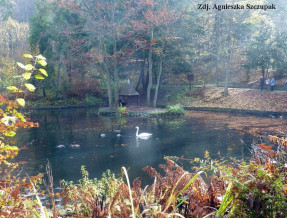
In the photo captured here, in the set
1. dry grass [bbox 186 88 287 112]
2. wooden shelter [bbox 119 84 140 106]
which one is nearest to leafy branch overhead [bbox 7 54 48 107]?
dry grass [bbox 186 88 287 112]

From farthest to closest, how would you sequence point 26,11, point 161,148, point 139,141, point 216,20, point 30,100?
point 26,11 < point 30,100 < point 216,20 < point 139,141 < point 161,148

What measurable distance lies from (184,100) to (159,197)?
2641 centimetres

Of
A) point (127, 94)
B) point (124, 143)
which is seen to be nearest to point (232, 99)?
point (127, 94)

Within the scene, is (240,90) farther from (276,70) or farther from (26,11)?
(26,11)

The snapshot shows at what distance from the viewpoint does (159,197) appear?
3.55 meters

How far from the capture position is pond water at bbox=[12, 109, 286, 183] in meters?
9.73

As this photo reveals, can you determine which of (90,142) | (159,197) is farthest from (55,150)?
(159,197)

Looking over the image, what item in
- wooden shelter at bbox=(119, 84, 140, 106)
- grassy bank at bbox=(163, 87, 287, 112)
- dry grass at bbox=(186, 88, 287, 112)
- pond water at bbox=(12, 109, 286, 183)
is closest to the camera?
pond water at bbox=(12, 109, 286, 183)

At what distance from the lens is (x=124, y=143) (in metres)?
13.1

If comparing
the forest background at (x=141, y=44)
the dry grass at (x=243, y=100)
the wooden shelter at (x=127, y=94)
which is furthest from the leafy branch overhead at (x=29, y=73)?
the wooden shelter at (x=127, y=94)

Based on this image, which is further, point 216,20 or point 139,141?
point 216,20

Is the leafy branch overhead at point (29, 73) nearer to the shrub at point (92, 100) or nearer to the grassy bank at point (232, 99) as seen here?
the grassy bank at point (232, 99)

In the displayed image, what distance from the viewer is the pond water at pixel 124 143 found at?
973 cm

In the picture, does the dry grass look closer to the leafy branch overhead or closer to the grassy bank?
the grassy bank
